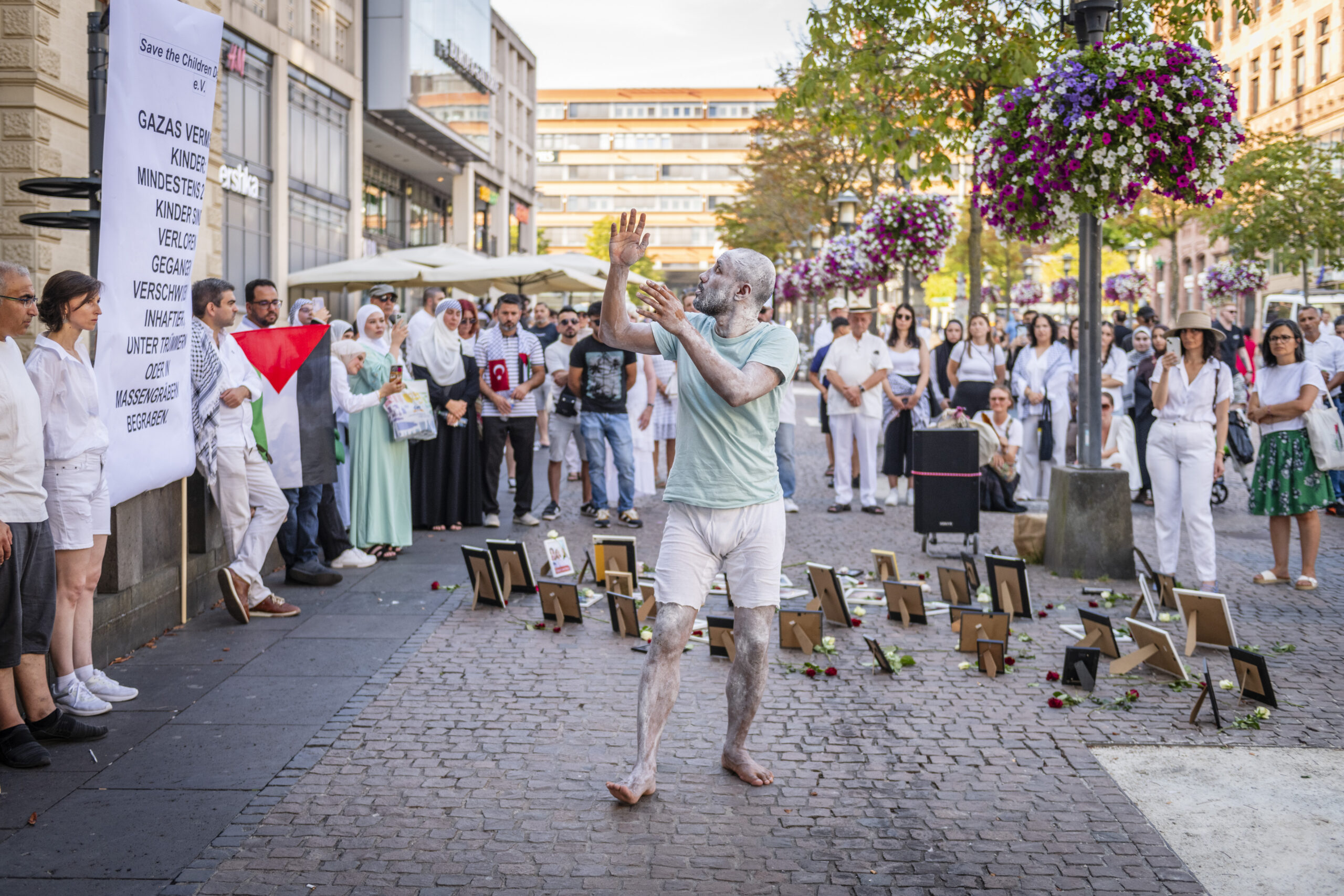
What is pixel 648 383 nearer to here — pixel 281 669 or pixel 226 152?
pixel 281 669

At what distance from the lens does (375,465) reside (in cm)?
948

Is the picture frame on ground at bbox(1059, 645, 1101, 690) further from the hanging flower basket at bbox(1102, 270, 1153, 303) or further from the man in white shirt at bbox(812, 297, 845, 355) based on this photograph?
the hanging flower basket at bbox(1102, 270, 1153, 303)

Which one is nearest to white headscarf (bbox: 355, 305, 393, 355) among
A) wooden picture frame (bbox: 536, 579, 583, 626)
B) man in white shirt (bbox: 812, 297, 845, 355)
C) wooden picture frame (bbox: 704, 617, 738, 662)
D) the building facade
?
wooden picture frame (bbox: 536, 579, 583, 626)

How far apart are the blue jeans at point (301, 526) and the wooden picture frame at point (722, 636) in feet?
11.4

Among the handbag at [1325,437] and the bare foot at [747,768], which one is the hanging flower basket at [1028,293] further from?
the bare foot at [747,768]

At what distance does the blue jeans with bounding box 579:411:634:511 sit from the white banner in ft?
16.6

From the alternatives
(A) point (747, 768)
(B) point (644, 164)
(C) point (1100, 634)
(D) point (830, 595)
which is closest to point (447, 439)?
(D) point (830, 595)

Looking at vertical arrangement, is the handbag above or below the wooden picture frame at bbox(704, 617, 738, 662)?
above

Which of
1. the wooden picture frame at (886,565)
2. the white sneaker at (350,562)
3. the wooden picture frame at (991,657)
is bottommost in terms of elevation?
the wooden picture frame at (991,657)

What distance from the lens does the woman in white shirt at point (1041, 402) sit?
1285 cm

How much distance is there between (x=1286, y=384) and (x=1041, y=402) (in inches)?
176

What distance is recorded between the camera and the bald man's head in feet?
15.0

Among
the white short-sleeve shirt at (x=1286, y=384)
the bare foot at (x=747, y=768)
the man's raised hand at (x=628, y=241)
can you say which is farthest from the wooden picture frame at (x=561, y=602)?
the white short-sleeve shirt at (x=1286, y=384)

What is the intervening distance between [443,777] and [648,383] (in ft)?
25.9
